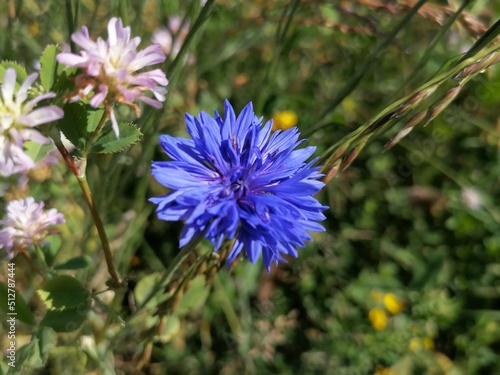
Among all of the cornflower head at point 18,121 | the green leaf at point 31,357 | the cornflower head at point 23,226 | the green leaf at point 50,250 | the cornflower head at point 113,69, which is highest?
the cornflower head at point 113,69

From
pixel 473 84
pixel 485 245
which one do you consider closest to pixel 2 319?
pixel 485 245

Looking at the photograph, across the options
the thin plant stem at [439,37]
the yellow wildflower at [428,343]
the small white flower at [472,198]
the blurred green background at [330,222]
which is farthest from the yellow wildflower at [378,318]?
the thin plant stem at [439,37]

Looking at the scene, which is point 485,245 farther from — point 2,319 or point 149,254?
point 2,319

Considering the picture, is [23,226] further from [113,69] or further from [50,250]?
[113,69]

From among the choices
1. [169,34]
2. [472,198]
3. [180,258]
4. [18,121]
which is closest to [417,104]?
[180,258]

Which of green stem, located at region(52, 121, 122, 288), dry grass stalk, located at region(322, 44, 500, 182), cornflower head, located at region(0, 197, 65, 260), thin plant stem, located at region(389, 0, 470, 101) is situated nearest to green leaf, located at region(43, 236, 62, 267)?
cornflower head, located at region(0, 197, 65, 260)

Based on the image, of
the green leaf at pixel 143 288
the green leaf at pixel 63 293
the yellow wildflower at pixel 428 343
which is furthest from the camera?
the yellow wildflower at pixel 428 343

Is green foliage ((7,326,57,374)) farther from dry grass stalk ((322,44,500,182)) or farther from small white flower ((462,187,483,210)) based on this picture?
small white flower ((462,187,483,210))

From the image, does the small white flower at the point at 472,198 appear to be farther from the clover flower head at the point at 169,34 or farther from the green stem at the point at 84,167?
the green stem at the point at 84,167
